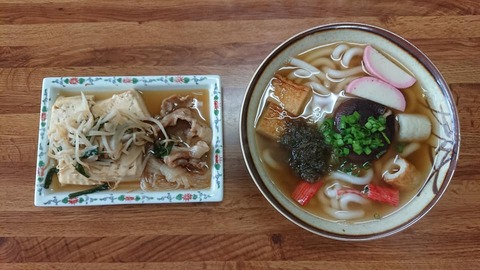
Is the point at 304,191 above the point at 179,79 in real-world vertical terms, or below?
below

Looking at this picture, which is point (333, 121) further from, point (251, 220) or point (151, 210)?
point (151, 210)

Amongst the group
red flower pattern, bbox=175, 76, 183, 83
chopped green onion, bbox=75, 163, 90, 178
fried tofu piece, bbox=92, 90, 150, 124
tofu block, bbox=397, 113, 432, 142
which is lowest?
chopped green onion, bbox=75, 163, 90, 178

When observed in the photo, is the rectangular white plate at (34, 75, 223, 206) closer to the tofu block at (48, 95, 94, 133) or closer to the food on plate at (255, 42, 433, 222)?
the tofu block at (48, 95, 94, 133)

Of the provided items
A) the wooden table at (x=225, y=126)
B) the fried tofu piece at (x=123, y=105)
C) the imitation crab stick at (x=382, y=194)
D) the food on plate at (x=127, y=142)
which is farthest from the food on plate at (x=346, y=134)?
the fried tofu piece at (x=123, y=105)

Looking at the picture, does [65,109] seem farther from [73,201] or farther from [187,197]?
[187,197]

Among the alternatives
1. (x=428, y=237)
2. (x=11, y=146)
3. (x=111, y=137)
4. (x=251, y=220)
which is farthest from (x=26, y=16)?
(x=428, y=237)

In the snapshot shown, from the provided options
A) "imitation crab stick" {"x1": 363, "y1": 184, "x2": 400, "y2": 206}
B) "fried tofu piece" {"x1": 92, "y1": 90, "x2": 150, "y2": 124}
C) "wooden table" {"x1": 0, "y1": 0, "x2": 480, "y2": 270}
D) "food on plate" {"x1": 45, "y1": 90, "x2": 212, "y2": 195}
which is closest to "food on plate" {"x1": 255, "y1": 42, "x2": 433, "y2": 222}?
"imitation crab stick" {"x1": 363, "y1": 184, "x2": 400, "y2": 206}

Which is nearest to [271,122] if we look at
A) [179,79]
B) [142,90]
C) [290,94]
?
[290,94]
